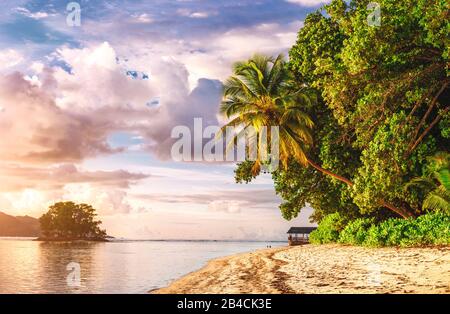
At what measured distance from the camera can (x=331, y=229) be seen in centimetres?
3344

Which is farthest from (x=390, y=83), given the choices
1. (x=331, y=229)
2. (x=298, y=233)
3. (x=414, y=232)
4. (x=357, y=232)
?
(x=298, y=233)

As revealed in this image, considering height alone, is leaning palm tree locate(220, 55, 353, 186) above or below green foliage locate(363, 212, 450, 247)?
above

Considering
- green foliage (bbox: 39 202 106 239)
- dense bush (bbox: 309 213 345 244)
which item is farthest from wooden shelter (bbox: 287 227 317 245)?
green foliage (bbox: 39 202 106 239)

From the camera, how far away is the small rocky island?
469 feet

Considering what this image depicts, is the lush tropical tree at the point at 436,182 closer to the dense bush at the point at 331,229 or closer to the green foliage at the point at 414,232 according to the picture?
the green foliage at the point at 414,232

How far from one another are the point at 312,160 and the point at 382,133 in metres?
8.55

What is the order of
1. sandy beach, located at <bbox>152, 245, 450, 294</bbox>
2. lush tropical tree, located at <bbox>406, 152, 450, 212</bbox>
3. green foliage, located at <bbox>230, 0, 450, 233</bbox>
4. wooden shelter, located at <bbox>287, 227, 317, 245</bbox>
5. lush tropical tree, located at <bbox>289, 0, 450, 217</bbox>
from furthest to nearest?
wooden shelter, located at <bbox>287, 227, 317, 245</bbox> < lush tropical tree, located at <bbox>406, 152, 450, 212</bbox> < green foliage, located at <bbox>230, 0, 450, 233</bbox> < lush tropical tree, located at <bbox>289, 0, 450, 217</bbox> < sandy beach, located at <bbox>152, 245, 450, 294</bbox>

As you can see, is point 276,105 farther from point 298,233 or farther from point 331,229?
point 298,233

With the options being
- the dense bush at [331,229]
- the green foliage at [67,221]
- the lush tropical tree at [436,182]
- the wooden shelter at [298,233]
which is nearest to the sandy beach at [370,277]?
the lush tropical tree at [436,182]

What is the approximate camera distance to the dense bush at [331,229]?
31.9 meters

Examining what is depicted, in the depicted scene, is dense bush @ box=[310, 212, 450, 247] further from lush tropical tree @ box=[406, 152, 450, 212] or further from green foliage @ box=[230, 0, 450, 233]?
lush tropical tree @ box=[406, 152, 450, 212]

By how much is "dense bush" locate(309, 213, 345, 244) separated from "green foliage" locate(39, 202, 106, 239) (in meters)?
121
